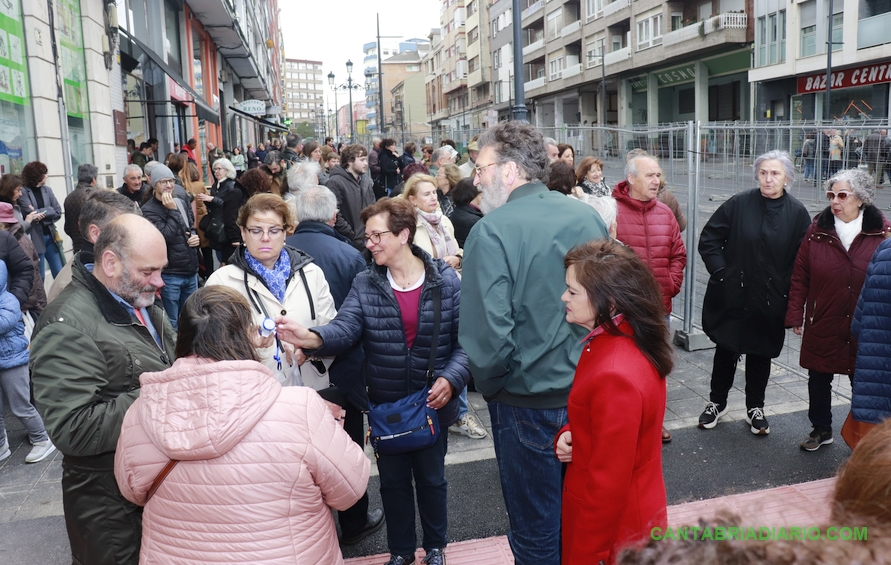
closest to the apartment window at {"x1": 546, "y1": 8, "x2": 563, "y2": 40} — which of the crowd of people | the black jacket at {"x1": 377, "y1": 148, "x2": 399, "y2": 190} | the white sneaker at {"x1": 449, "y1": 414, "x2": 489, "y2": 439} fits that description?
the black jacket at {"x1": 377, "y1": 148, "x2": 399, "y2": 190}

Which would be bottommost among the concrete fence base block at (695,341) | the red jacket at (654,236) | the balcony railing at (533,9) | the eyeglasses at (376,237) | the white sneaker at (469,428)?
the white sneaker at (469,428)

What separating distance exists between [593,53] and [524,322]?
4656 cm

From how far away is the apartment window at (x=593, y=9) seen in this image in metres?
44.3

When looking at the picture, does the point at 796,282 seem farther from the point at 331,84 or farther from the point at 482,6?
the point at 482,6

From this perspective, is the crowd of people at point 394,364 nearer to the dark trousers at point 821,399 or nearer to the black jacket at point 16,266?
the dark trousers at point 821,399

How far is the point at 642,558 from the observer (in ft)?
2.78

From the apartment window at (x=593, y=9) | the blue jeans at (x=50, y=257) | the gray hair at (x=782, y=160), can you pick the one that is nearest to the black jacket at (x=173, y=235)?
the blue jeans at (x=50, y=257)

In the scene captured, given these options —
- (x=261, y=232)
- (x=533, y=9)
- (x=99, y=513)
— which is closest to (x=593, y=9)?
(x=533, y=9)

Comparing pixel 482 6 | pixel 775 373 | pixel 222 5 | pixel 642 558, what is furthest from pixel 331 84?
pixel 642 558

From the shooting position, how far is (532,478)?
9.45ft

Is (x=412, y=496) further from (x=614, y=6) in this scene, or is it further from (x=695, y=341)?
(x=614, y=6)

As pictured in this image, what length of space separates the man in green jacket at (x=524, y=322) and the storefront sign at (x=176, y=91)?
1400 cm

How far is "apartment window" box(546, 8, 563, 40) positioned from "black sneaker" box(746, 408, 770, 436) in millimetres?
49634

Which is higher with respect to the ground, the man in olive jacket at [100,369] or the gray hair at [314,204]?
the gray hair at [314,204]
